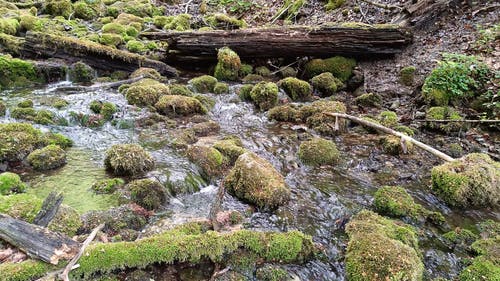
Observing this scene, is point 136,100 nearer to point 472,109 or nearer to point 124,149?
point 124,149

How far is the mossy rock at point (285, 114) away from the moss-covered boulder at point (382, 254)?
→ 4.48m

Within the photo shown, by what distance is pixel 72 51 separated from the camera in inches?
423

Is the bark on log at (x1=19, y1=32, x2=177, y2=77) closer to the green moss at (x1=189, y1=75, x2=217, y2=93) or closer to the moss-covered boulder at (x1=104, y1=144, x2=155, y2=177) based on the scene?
the green moss at (x1=189, y1=75, x2=217, y2=93)

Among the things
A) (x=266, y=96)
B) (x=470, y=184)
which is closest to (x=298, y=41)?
(x=266, y=96)

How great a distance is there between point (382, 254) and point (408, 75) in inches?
308

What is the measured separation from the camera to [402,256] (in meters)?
3.29

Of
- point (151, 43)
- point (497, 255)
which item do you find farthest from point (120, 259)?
point (151, 43)

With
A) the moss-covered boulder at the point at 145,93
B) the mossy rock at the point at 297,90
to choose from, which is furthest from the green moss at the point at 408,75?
the moss-covered boulder at the point at 145,93

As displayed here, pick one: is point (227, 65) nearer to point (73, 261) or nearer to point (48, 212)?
point (48, 212)

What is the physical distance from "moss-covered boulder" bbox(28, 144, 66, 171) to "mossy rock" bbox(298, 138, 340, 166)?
4386 mm

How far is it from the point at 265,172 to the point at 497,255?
A: 306cm

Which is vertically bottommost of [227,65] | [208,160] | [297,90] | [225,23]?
[208,160]

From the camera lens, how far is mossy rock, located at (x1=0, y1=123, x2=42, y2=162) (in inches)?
206

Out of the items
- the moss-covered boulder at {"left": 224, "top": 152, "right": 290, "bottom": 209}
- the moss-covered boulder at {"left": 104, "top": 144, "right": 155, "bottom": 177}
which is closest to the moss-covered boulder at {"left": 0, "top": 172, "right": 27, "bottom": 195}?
the moss-covered boulder at {"left": 104, "top": 144, "right": 155, "bottom": 177}
